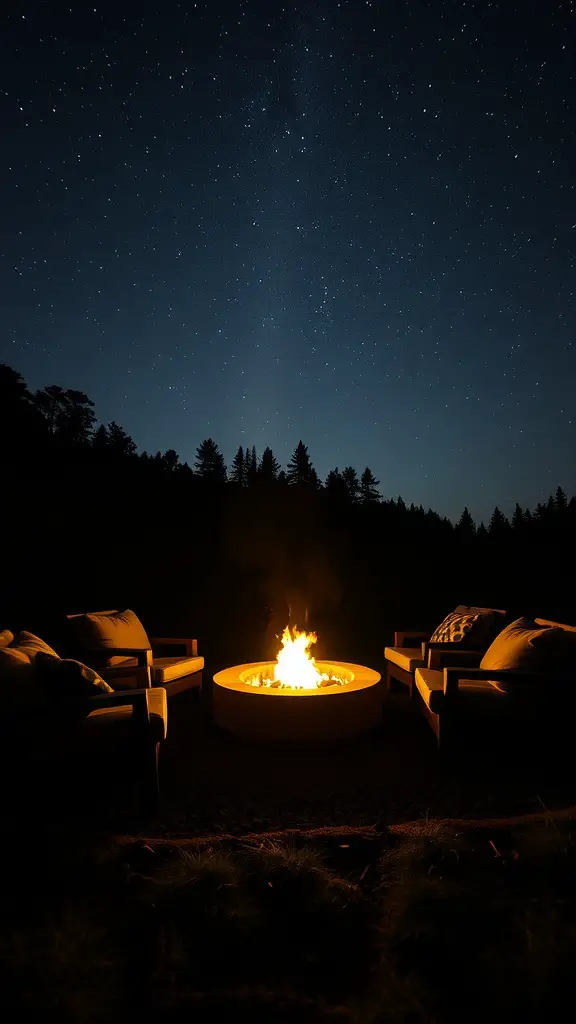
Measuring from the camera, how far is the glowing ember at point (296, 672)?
14.9 ft

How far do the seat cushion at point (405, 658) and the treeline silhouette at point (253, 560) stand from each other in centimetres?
330

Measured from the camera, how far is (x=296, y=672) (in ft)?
Answer: 16.0

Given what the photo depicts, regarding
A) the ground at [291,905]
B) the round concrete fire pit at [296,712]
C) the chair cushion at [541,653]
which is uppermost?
the chair cushion at [541,653]

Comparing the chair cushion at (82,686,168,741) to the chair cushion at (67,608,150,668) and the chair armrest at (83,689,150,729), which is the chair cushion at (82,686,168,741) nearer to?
the chair armrest at (83,689,150,729)

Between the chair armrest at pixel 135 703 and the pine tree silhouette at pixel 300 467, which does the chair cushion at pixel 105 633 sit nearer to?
the chair armrest at pixel 135 703

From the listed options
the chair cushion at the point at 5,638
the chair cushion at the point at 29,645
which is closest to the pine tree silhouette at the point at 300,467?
the chair cushion at the point at 29,645

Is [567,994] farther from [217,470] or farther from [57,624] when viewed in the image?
[217,470]

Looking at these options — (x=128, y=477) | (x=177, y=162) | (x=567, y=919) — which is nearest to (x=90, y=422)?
(x=128, y=477)

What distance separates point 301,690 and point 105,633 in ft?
6.11

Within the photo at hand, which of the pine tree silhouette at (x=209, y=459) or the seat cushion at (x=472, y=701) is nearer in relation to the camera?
the seat cushion at (x=472, y=701)

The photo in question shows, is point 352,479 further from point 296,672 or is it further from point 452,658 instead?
point 452,658

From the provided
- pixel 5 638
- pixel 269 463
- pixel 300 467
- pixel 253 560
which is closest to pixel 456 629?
pixel 5 638

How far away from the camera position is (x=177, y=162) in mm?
4902

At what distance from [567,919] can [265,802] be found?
1696 millimetres
